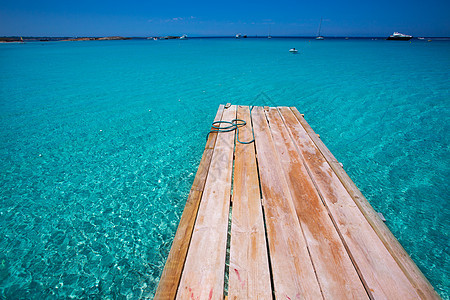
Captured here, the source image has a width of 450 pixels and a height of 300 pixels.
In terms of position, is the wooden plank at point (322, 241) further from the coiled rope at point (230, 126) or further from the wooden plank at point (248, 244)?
the coiled rope at point (230, 126)

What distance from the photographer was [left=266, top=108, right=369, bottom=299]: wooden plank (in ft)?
6.29

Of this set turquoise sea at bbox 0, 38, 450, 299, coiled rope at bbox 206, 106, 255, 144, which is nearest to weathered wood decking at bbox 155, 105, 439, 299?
turquoise sea at bbox 0, 38, 450, 299

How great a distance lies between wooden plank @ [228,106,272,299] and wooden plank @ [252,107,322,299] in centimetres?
10

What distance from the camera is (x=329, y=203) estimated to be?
287 centimetres

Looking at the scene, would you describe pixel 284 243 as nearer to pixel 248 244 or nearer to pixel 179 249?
pixel 248 244

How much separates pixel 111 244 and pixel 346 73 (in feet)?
70.5

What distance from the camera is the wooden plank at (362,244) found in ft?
6.24

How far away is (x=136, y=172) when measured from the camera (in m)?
5.33

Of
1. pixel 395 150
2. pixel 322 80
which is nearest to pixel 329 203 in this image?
pixel 395 150

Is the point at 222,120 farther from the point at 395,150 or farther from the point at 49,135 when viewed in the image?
the point at 49,135

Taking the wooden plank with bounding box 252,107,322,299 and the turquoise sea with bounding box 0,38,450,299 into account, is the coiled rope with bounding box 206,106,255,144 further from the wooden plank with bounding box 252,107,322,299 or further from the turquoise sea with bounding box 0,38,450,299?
the wooden plank with bounding box 252,107,322,299

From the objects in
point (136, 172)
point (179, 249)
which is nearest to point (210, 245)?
point (179, 249)

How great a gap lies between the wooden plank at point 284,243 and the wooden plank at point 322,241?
0.09m

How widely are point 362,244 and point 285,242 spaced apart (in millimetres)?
922
